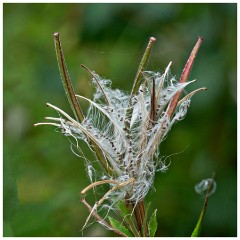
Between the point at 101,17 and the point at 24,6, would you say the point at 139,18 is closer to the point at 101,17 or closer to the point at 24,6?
the point at 101,17

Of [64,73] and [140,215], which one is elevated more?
[64,73]

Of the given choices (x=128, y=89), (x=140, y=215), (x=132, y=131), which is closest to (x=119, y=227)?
(x=140, y=215)

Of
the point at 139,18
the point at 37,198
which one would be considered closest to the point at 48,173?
the point at 37,198

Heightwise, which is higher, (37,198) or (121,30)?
(121,30)

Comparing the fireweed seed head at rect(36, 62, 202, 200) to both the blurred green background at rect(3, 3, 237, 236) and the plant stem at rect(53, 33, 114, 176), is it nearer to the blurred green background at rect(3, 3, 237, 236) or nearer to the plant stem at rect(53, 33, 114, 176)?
the plant stem at rect(53, 33, 114, 176)

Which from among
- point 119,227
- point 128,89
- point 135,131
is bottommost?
point 119,227

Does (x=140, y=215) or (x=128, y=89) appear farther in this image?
(x=128, y=89)

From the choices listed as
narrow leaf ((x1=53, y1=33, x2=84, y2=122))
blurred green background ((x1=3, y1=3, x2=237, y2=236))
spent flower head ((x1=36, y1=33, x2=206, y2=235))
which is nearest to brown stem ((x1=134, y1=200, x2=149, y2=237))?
spent flower head ((x1=36, y1=33, x2=206, y2=235))

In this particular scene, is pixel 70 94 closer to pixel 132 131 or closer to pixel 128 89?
pixel 132 131
